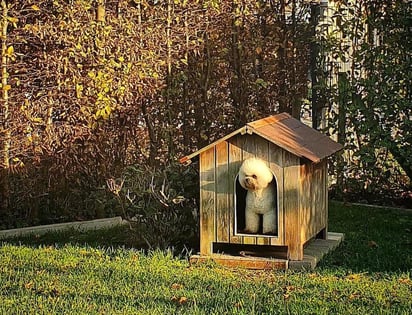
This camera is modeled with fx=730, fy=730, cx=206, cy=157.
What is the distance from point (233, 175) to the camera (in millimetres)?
6238

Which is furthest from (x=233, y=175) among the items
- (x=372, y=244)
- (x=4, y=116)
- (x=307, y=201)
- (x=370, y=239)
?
(x=4, y=116)

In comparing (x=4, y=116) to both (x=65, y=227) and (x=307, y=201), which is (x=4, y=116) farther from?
(x=307, y=201)

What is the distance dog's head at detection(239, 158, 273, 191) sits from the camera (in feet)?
19.6

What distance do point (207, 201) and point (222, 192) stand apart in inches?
6.4

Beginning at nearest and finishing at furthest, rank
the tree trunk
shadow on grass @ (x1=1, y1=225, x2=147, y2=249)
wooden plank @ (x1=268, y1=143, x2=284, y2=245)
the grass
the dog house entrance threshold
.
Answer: the grass, wooden plank @ (x1=268, y1=143, x2=284, y2=245), the dog house entrance threshold, shadow on grass @ (x1=1, y1=225, x2=147, y2=249), the tree trunk

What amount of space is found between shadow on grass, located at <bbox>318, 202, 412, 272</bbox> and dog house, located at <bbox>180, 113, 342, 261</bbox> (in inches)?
15.6

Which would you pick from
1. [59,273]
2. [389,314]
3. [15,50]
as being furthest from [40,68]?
[389,314]

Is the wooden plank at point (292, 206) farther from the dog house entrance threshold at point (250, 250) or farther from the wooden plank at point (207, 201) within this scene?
the wooden plank at point (207, 201)

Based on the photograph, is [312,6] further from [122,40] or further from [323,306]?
[323,306]

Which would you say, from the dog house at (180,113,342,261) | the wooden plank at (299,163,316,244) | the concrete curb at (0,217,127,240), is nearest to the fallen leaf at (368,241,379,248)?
the dog house at (180,113,342,261)

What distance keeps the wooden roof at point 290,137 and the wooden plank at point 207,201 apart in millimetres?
108

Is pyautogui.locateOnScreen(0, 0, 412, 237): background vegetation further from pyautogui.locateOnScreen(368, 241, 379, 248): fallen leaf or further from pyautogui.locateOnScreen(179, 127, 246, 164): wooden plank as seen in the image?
pyautogui.locateOnScreen(368, 241, 379, 248): fallen leaf

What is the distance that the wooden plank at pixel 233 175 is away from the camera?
622 cm

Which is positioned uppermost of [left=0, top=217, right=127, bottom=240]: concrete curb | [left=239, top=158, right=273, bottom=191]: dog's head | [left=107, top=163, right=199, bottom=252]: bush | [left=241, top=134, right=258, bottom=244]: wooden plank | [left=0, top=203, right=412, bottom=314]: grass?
[left=241, top=134, right=258, bottom=244]: wooden plank
